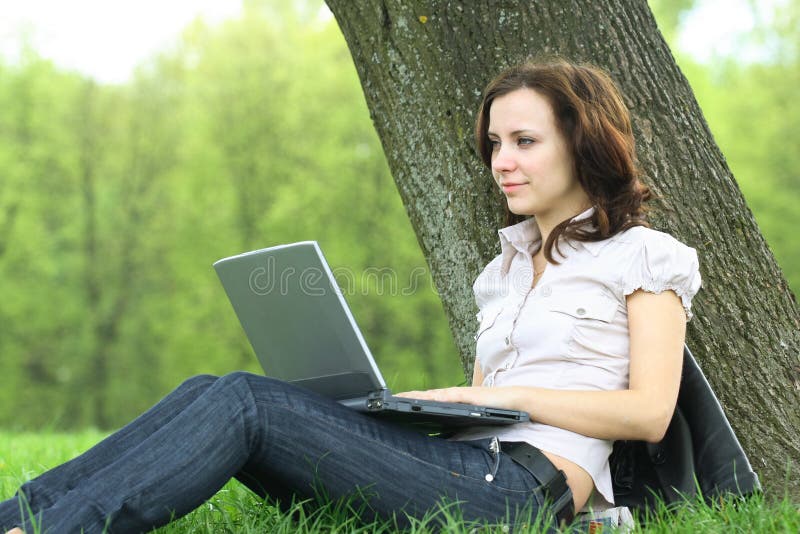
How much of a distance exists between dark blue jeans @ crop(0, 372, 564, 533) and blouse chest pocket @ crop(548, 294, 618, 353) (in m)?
0.40

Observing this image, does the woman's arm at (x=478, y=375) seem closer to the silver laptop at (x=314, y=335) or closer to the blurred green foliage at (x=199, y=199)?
the silver laptop at (x=314, y=335)

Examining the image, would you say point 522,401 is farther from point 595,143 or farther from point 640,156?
point 640,156

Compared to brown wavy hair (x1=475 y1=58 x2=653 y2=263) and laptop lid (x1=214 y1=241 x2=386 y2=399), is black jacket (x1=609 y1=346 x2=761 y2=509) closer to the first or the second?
brown wavy hair (x1=475 y1=58 x2=653 y2=263)

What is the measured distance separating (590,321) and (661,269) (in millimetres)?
240

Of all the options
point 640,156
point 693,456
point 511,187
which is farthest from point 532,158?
point 693,456

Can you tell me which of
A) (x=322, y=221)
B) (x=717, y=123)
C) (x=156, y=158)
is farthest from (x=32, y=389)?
(x=717, y=123)

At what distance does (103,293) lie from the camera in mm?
20609

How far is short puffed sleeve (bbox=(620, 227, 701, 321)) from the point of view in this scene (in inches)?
99.2

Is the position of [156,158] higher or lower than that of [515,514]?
higher

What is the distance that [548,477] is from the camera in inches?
96.4

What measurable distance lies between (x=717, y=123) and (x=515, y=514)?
1868 centimetres

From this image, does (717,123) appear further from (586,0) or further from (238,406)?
(238,406)

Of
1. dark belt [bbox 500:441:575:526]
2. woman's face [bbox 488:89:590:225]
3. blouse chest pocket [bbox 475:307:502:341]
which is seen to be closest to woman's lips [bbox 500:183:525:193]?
woman's face [bbox 488:89:590:225]

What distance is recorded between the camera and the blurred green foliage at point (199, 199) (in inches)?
747
